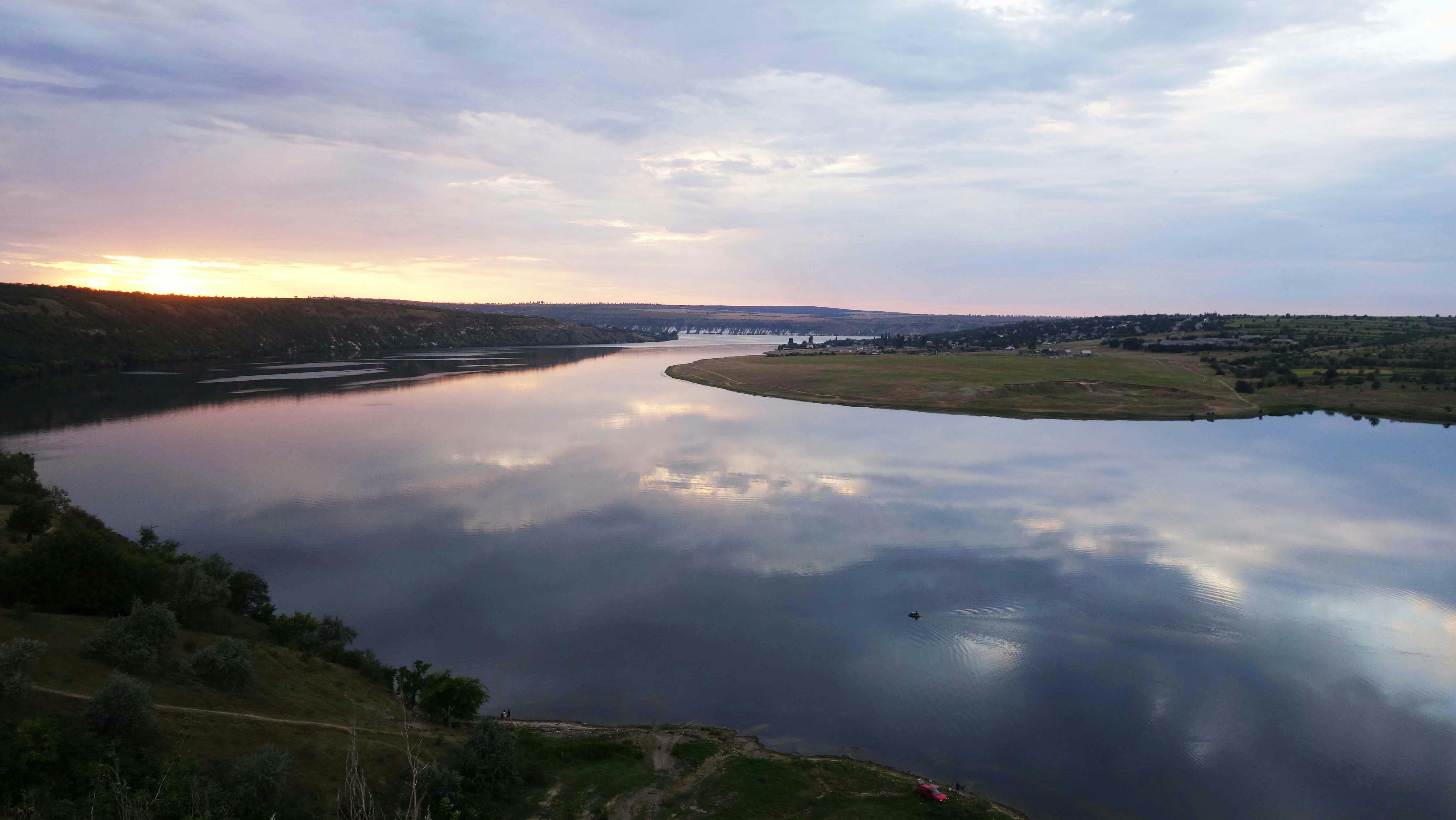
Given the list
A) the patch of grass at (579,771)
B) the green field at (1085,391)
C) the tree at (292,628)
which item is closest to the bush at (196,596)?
the tree at (292,628)

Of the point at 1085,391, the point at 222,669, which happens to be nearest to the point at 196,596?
the point at 222,669

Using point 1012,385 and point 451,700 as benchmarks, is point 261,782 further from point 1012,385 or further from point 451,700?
point 1012,385

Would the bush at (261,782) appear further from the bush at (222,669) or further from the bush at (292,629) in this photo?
the bush at (292,629)

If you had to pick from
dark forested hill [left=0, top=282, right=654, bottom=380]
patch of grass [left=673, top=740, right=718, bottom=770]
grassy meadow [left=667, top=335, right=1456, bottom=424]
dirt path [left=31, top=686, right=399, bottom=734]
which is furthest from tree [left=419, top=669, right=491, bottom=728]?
dark forested hill [left=0, top=282, right=654, bottom=380]

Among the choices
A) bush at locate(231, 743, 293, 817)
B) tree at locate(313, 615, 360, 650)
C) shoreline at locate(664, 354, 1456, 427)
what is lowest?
tree at locate(313, 615, 360, 650)

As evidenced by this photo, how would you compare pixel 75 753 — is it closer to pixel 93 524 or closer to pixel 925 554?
pixel 93 524

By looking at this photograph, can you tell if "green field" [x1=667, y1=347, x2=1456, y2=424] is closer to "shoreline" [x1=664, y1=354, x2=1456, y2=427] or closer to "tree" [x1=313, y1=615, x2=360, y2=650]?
"shoreline" [x1=664, y1=354, x2=1456, y2=427]
